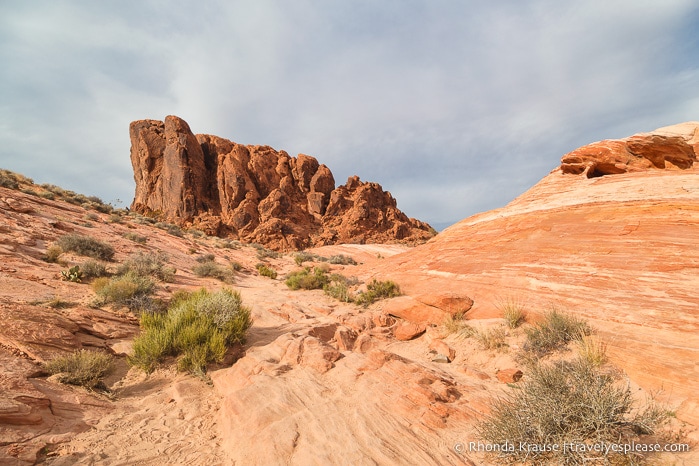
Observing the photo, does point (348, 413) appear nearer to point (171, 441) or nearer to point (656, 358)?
point (171, 441)

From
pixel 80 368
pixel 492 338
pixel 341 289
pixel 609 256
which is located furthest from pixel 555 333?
pixel 80 368

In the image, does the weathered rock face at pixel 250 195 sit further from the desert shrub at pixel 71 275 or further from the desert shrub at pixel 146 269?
the desert shrub at pixel 71 275

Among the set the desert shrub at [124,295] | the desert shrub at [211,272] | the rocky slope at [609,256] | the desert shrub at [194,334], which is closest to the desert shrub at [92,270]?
the desert shrub at [124,295]

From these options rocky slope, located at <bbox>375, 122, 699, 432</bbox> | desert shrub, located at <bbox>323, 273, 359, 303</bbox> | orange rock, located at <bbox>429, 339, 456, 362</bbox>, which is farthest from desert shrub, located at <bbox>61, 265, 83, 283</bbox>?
orange rock, located at <bbox>429, 339, 456, 362</bbox>

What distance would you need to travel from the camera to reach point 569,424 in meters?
3.19

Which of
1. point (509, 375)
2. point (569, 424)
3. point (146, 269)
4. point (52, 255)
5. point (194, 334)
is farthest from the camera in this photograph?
point (146, 269)

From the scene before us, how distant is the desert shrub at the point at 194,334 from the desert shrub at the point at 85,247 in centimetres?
832

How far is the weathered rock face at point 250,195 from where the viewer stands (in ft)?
154

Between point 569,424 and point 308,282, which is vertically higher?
point 308,282

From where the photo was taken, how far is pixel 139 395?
456 centimetres

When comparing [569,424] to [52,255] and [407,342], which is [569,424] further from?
[52,255]

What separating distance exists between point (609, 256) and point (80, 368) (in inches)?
390

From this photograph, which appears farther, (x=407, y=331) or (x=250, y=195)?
(x=250, y=195)

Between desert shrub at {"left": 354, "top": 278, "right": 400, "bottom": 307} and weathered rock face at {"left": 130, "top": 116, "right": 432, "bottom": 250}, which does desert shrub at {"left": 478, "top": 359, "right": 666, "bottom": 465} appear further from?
weathered rock face at {"left": 130, "top": 116, "right": 432, "bottom": 250}
